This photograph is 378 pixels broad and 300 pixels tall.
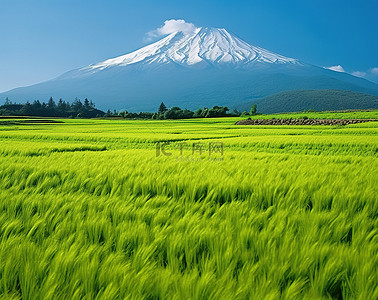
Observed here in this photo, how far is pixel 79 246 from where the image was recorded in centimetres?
165

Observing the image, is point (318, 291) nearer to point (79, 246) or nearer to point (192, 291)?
point (192, 291)

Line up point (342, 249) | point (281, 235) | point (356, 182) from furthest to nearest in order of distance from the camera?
point (356, 182), point (281, 235), point (342, 249)

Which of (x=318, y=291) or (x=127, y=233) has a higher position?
(x=127, y=233)

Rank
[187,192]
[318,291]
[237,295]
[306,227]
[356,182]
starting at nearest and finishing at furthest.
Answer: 1. [237,295]
2. [318,291]
3. [306,227]
4. [187,192]
5. [356,182]

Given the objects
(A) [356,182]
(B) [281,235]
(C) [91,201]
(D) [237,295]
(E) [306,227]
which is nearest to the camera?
(D) [237,295]

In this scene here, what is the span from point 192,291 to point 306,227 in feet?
4.15

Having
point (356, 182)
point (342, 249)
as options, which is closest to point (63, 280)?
point (342, 249)

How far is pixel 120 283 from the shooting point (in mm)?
1264

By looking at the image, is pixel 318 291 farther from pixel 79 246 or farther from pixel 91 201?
pixel 91 201

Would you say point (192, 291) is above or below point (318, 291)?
above

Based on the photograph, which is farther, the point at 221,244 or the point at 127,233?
the point at 127,233

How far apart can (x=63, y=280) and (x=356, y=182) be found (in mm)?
3870

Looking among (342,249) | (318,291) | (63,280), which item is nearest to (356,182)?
(342,249)

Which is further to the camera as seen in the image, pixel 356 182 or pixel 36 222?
pixel 356 182
